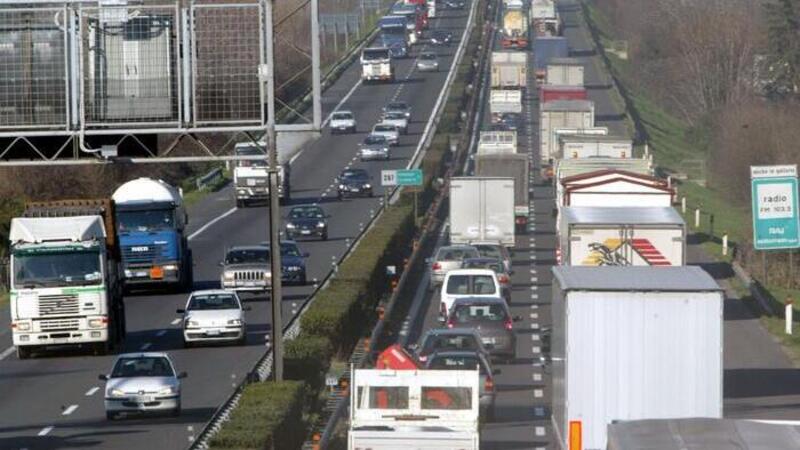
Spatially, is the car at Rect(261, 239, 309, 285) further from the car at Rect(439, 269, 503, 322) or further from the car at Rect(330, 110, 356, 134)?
the car at Rect(330, 110, 356, 134)

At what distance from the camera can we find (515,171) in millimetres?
68125

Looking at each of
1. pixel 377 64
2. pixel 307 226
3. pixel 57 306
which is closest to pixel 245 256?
pixel 57 306

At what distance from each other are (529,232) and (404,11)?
86.9 m

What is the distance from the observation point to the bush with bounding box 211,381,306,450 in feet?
77.2

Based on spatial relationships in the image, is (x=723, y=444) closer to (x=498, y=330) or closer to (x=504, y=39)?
(x=498, y=330)

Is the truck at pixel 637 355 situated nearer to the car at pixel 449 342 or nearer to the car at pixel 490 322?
the car at pixel 449 342

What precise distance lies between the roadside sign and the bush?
759 inches

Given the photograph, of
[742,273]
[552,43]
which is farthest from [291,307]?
[552,43]

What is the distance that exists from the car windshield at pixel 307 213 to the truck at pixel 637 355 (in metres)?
42.6

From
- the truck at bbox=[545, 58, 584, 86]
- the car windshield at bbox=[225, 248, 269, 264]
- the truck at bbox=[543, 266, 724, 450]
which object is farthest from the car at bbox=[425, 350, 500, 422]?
the truck at bbox=[545, 58, 584, 86]

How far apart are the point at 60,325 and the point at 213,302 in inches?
130

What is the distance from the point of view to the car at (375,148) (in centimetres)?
9131

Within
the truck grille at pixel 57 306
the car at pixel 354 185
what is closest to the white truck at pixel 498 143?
the car at pixel 354 185

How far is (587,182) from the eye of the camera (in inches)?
1956
